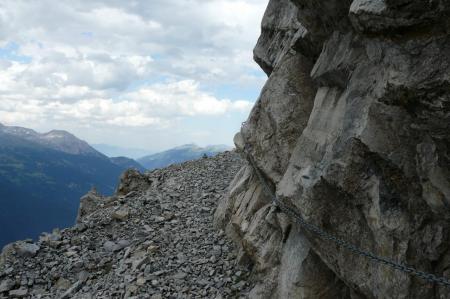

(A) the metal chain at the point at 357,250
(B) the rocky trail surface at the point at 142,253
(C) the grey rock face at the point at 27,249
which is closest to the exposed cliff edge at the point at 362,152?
(A) the metal chain at the point at 357,250

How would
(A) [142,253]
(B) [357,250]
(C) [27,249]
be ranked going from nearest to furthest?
(B) [357,250] < (A) [142,253] < (C) [27,249]

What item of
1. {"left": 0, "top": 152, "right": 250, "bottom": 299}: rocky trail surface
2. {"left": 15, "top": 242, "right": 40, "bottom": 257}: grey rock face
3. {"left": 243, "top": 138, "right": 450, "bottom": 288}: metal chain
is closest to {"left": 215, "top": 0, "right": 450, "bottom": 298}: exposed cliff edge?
{"left": 243, "top": 138, "right": 450, "bottom": 288}: metal chain

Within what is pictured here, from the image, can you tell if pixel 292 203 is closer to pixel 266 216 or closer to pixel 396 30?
pixel 266 216

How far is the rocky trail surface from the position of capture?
17750 millimetres

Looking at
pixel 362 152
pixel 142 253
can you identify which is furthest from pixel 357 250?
pixel 142 253

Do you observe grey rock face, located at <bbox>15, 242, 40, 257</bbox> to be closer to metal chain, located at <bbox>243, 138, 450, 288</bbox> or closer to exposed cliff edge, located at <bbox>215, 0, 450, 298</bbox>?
exposed cliff edge, located at <bbox>215, 0, 450, 298</bbox>

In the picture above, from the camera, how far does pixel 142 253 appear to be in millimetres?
20812

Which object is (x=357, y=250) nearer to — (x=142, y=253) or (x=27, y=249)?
(x=142, y=253)

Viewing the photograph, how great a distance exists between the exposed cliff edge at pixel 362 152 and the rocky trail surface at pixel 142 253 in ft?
9.11

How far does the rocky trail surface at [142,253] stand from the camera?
17750mm

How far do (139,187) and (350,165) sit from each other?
79.4 feet

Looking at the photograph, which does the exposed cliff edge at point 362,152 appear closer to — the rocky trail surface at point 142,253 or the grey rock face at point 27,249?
the rocky trail surface at point 142,253

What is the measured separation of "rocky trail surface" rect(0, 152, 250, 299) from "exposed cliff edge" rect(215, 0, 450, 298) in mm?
2776

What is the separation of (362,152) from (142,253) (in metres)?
13.8
